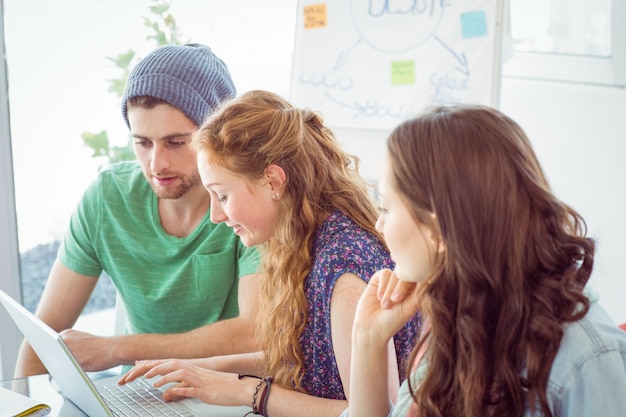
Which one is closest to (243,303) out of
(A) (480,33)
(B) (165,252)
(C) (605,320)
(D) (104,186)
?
(B) (165,252)

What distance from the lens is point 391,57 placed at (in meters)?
2.59

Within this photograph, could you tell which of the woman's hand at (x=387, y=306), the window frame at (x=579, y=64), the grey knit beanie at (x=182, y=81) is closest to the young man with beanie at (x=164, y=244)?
the grey knit beanie at (x=182, y=81)

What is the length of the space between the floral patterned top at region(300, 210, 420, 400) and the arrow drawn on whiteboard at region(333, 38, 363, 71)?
1281mm

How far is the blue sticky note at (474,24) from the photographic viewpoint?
2477mm

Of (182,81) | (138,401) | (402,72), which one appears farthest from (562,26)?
(138,401)

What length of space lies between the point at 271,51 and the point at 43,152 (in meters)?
0.89

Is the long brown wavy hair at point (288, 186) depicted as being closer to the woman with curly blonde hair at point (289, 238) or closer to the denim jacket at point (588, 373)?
the woman with curly blonde hair at point (289, 238)

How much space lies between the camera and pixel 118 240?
6.11 feet

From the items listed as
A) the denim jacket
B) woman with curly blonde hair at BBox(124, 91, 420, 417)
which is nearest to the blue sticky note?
woman with curly blonde hair at BBox(124, 91, 420, 417)

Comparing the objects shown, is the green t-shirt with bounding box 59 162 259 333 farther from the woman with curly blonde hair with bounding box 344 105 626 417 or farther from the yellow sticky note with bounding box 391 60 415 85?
the yellow sticky note with bounding box 391 60 415 85

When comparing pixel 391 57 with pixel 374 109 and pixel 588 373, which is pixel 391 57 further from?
pixel 588 373

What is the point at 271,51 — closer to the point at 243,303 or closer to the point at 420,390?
the point at 243,303

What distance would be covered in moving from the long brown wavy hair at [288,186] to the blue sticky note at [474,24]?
45.9 inches

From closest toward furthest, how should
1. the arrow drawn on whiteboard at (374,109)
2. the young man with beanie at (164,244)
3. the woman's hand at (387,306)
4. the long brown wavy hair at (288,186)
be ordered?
the woman's hand at (387,306)
the long brown wavy hair at (288,186)
the young man with beanie at (164,244)
the arrow drawn on whiteboard at (374,109)
